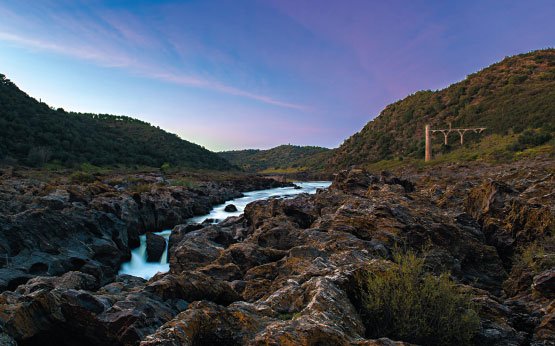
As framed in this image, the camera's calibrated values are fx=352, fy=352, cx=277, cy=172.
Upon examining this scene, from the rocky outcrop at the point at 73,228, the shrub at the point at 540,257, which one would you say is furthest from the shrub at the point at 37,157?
the shrub at the point at 540,257

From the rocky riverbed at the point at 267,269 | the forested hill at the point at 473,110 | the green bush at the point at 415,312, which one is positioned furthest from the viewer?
the forested hill at the point at 473,110

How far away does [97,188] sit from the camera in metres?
36.2

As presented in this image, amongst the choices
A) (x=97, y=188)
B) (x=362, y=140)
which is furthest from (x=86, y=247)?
(x=362, y=140)

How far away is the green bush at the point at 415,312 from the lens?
273 inches

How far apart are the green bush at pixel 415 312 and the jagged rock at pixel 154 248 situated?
2145 centimetres

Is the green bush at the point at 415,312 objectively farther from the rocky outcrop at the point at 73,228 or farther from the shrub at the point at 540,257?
the rocky outcrop at the point at 73,228

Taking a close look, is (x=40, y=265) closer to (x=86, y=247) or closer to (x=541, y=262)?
(x=86, y=247)

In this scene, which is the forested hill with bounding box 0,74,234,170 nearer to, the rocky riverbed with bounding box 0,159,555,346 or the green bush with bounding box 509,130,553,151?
the rocky riverbed with bounding box 0,159,555,346

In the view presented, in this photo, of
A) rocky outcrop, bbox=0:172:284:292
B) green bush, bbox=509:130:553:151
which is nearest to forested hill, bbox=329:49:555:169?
green bush, bbox=509:130:553:151

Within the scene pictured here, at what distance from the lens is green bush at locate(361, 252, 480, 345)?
695cm

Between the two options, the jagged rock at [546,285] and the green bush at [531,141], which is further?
the green bush at [531,141]

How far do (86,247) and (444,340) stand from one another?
63.2 feet

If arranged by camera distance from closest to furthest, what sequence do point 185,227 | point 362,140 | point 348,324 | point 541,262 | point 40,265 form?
point 348,324 → point 541,262 → point 40,265 → point 185,227 → point 362,140

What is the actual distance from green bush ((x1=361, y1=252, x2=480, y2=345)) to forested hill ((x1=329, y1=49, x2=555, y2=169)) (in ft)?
235
